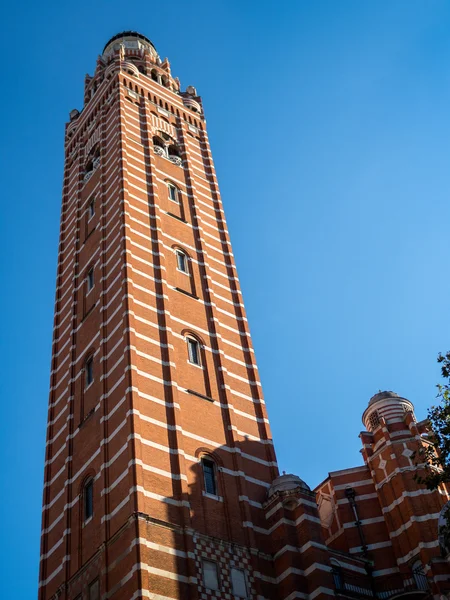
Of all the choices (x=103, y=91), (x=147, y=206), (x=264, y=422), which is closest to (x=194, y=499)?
(x=264, y=422)

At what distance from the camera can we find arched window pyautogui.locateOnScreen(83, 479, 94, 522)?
3241 centimetres

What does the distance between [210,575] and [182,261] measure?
17.5m

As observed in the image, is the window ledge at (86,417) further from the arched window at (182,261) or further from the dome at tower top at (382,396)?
the dome at tower top at (382,396)

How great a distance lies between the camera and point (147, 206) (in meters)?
44.1

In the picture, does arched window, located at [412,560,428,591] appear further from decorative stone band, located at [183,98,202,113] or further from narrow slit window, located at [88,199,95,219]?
decorative stone band, located at [183,98,202,113]

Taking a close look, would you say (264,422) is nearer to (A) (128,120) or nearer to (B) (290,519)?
(B) (290,519)

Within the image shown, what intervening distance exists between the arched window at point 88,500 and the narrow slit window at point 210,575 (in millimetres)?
5182

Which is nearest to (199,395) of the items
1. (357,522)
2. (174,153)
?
(357,522)

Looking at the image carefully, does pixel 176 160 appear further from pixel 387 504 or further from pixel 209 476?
pixel 387 504

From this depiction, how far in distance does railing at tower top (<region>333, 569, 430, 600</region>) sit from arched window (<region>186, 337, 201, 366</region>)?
34.3 feet

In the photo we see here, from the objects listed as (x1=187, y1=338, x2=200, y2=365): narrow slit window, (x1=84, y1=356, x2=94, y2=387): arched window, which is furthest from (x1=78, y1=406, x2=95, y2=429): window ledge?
(x1=187, y1=338, x2=200, y2=365): narrow slit window

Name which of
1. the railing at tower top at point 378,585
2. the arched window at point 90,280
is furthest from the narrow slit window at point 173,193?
the railing at tower top at point 378,585

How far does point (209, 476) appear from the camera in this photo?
33.0 m

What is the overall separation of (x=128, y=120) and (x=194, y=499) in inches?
1026
